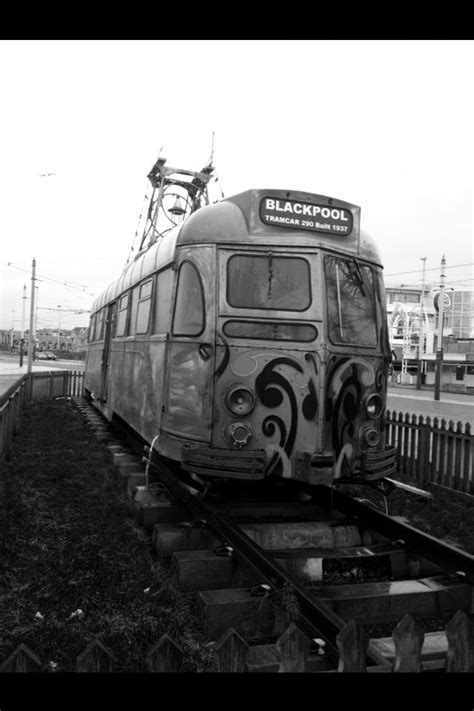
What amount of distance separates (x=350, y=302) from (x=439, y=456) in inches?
148

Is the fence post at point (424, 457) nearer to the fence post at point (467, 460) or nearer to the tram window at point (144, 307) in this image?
the fence post at point (467, 460)

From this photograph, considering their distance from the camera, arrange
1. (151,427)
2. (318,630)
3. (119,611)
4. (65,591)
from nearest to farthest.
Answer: (318,630) → (119,611) → (65,591) → (151,427)

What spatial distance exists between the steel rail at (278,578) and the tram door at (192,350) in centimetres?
77

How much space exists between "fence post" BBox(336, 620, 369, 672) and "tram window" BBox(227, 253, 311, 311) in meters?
3.43

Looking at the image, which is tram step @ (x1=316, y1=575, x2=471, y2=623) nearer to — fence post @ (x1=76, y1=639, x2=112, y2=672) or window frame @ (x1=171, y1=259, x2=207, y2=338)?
fence post @ (x1=76, y1=639, x2=112, y2=672)

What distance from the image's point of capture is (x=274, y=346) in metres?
5.49

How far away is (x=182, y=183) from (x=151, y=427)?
7371 millimetres

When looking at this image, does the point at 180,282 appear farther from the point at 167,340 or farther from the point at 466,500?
the point at 466,500

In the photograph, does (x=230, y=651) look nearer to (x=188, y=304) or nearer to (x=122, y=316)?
(x=188, y=304)

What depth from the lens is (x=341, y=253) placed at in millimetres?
5828

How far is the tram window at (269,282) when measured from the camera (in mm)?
5586

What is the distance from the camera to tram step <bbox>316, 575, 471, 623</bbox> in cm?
419
